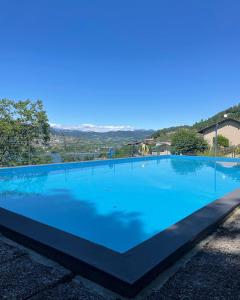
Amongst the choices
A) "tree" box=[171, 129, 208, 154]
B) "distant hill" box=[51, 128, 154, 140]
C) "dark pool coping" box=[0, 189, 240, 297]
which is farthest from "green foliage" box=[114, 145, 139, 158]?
"dark pool coping" box=[0, 189, 240, 297]

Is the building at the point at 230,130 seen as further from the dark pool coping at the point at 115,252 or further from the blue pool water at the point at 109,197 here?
the dark pool coping at the point at 115,252

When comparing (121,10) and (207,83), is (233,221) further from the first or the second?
(207,83)

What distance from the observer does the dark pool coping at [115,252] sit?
198 centimetres

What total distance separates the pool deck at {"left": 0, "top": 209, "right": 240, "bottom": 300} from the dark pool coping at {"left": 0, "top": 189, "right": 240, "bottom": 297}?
0.07 m

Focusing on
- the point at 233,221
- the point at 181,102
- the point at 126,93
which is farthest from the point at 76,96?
the point at 233,221

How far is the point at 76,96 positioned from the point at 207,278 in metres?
26.7

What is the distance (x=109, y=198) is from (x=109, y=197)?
0.10 m

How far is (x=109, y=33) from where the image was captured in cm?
1522

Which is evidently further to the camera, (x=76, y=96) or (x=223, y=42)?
(x=76, y=96)

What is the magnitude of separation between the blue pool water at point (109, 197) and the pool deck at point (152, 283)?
162 centimetres

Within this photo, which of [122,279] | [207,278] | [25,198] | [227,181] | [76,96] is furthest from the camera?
[76,96]

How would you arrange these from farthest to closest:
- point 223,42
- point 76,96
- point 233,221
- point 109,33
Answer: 1. point 76,96
2. point 109,33
3. point 223,42
4. point 233,221

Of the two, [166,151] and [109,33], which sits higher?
[109,33]

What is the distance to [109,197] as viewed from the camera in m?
6.75
